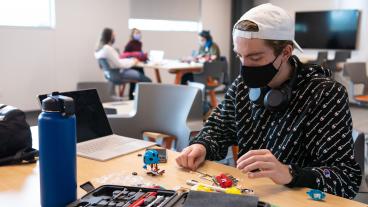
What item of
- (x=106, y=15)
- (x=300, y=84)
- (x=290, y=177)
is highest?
(x=106, y=15)

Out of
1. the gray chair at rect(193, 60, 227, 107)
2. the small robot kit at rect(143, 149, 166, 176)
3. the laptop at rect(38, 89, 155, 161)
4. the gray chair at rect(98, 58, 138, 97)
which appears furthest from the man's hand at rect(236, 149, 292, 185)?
the gray chair at rect(98, 58, 138, 97)

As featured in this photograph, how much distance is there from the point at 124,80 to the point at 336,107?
476 cm

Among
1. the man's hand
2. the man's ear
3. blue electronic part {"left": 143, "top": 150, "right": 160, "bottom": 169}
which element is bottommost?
blue electronic part {"left": 143, "top": 150, "right": 160, "bottom": 169}

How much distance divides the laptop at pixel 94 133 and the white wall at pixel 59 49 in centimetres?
446

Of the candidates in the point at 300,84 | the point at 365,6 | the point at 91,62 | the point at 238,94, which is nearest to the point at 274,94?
the point at 300,84

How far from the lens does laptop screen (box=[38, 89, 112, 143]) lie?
161cm

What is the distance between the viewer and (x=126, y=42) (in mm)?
6984

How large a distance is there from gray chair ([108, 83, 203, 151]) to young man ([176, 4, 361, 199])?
2.80ft

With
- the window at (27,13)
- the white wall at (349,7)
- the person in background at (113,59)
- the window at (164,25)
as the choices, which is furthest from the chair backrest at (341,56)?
the window at (27,13)

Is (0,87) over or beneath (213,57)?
beneath

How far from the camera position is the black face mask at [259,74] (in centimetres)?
136

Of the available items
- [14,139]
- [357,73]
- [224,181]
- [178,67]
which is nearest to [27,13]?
[178,67]

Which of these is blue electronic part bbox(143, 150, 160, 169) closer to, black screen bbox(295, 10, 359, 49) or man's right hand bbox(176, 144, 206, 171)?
man's right hand bbox(176, 144, 206, 171)

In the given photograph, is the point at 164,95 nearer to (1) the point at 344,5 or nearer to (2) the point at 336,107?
(2) the point at 336,107
